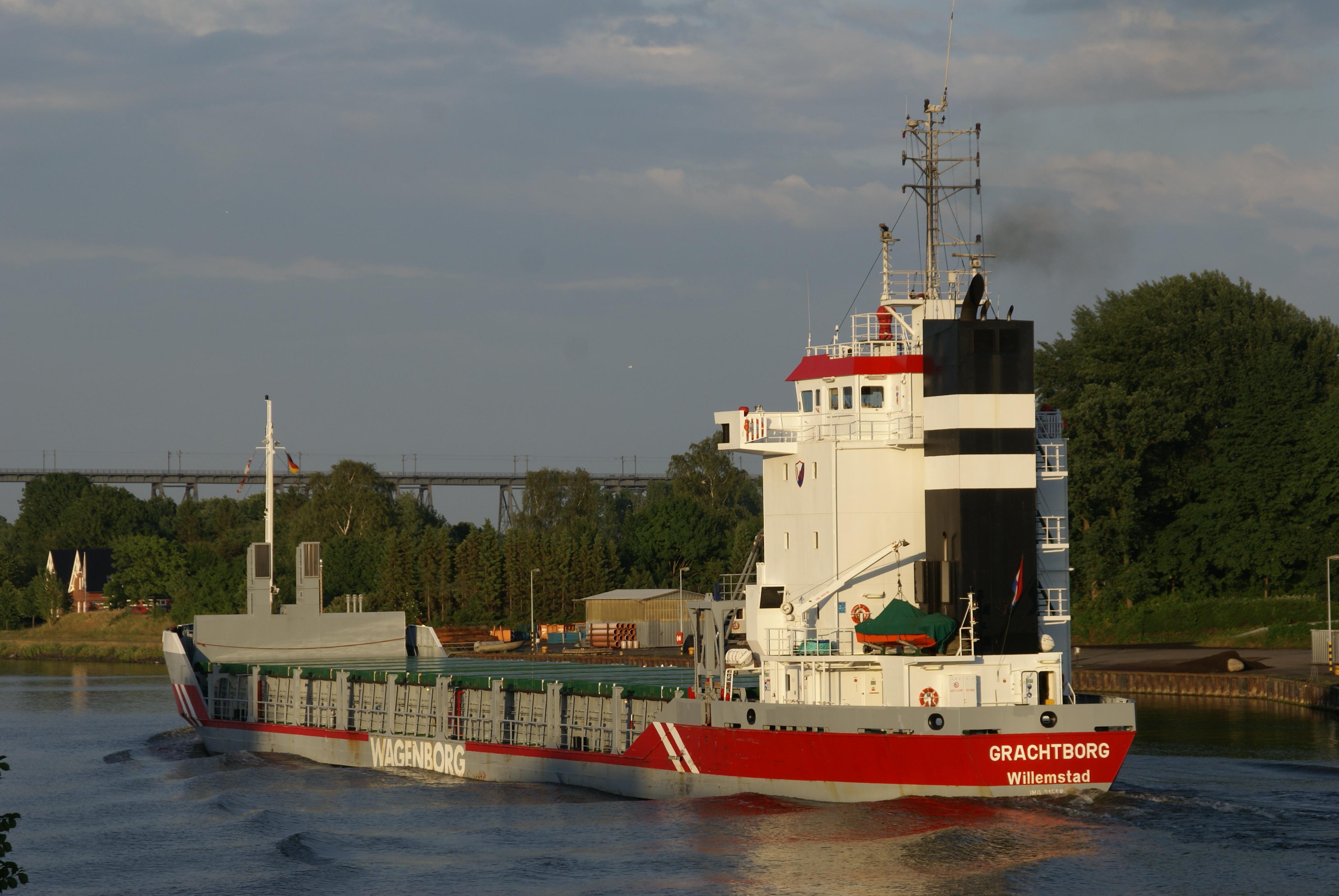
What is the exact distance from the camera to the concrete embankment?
172 ft

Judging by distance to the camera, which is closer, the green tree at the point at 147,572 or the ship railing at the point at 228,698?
the ship railing at the point at 228,698

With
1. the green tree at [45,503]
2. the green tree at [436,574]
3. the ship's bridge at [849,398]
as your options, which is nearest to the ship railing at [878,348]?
the ship's bridge at [849,398]

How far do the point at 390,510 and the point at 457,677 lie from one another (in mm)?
92744

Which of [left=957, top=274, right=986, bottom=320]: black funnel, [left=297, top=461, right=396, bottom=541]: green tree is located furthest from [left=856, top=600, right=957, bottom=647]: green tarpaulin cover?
[left=297, top=461, right=396, bottom=541]: green tree

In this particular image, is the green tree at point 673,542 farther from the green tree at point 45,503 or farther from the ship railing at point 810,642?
the green tree at point 45,503

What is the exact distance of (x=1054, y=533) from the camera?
110 feet

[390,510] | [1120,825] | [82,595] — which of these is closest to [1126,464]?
[1120,825]

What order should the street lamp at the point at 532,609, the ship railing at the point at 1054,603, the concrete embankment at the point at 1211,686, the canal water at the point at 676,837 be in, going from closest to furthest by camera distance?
the canal water at the point at 676,837, the ship railing at the point at 1054,603, the concrete embankment at the point at 1211,686, the street lamp at the point at 532,609

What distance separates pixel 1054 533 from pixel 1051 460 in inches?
69.2

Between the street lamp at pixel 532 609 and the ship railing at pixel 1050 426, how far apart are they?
186 ft

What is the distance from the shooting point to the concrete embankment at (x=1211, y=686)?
52.4 meters

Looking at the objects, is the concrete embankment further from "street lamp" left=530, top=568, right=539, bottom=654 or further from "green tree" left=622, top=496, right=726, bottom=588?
"green tree" left=622, top=496, right=726, bottom=588

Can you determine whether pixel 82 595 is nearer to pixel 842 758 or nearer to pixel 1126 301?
pixel 1126 301

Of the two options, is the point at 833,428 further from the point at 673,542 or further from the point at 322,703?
the point at 673,542
